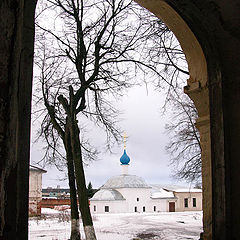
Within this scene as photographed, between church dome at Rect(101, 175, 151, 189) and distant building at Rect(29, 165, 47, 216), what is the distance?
15.4 m

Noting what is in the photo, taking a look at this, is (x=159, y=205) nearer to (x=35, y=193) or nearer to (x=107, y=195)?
(x=107, y=195)

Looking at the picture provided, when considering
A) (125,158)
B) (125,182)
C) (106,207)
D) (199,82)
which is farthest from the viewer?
(125,158)

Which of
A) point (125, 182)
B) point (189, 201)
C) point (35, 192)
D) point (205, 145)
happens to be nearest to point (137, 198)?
point (125, 182)

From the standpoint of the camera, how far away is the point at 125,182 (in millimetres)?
41531

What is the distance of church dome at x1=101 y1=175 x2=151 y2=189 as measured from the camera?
41234 mm

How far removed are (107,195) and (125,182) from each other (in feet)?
10.8

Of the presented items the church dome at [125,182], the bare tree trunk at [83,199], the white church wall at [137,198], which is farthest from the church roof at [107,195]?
the bare tree trunk at [83,199]

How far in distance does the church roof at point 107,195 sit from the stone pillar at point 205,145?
35.3 meters

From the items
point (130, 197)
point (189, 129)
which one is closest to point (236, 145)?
point (189, 129)

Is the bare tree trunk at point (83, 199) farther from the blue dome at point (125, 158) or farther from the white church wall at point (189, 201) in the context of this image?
the white church wall at point (189, 201)

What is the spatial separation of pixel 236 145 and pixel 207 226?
3.04 feet

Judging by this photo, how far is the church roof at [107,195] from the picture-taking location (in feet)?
126

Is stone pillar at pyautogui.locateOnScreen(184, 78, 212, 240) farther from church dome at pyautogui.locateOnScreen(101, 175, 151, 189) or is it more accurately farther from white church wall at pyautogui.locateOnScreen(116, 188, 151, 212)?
church dome at pyautogui.locateOnScreen(101, 175, 151, 189)

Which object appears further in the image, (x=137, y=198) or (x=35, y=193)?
(x=137, y=198)
